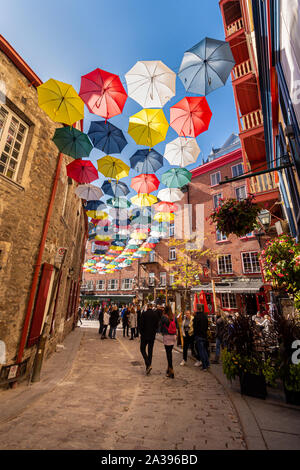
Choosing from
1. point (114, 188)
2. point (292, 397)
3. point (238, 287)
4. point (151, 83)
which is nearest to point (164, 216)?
point (114, 188)

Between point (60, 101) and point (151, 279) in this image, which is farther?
point (151, 279)

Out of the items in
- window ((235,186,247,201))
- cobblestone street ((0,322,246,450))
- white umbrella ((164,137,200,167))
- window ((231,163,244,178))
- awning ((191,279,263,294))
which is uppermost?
window ((231,163,244,178))

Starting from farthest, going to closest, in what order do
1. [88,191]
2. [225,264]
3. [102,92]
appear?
[225,264] → [88,191] → [102,92]

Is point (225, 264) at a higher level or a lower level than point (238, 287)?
higher

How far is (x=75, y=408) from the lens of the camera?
3.55 m

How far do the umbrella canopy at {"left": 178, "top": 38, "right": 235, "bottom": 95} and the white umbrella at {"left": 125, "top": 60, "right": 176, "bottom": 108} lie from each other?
0.34 meters

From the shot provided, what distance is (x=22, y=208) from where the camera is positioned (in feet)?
17.1

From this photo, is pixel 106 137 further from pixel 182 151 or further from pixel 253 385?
pixel 253 385

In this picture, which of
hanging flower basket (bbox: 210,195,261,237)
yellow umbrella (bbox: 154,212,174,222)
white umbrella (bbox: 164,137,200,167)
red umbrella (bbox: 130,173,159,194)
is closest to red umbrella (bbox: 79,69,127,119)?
white umbrella (bbox: 164,137,200,167)

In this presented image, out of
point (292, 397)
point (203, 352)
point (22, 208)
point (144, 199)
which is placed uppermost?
point (144, 199)

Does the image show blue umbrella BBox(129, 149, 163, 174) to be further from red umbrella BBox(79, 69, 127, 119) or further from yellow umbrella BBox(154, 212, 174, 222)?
yellow umbrella BBox(154, 212, 174, 222)

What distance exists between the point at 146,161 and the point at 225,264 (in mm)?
15012

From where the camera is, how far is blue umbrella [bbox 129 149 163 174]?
7172mm
